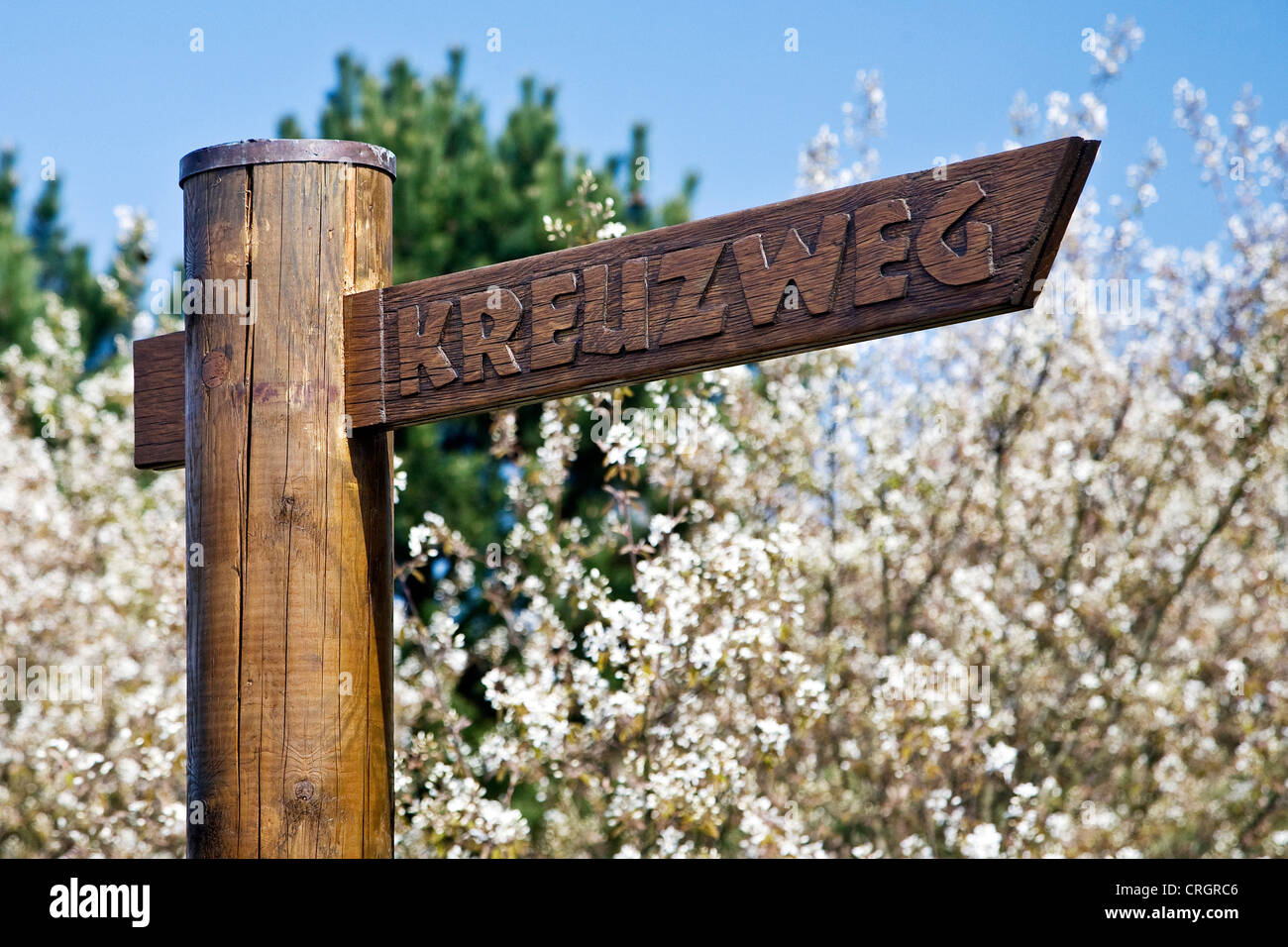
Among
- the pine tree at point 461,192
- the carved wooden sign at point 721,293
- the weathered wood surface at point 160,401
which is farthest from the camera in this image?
the pine tree at point 461,192

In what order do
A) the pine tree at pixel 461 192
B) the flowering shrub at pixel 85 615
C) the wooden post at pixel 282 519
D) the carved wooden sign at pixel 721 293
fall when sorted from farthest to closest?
the pine tree at pixel 461 192 < the flowering shrub at pixel 85 615 < the wooden post at pixel 282 519 < the carved wooden sign at pixel 721 293

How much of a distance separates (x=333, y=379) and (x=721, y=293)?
65cm

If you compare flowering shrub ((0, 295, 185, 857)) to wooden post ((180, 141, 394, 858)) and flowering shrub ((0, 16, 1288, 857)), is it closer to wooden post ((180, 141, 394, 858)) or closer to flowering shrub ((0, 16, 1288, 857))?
flowering shrub ((0, 16, 1288, 857))

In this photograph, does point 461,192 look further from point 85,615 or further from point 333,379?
point 333,379

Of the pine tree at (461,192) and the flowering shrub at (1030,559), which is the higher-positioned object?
the pine tree at (461,192)

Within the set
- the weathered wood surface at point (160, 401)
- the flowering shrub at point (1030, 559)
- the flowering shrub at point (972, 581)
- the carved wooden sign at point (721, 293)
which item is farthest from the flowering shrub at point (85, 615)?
the carved wooden sign at point (721, 293)

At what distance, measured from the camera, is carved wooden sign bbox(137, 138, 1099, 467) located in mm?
1455

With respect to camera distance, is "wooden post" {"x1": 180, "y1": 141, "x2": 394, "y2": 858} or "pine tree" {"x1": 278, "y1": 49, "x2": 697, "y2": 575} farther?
"pine tree" {"x1": 278, "y1": 49, "x2": 697, "y2": 575}

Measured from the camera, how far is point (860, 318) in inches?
61.0

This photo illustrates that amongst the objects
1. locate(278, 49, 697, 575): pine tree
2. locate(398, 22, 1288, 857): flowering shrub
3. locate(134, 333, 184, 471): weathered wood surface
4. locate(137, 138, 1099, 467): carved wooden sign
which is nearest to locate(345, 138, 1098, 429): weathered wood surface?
locate(137, 138, 1099, 467): carved wooden sign

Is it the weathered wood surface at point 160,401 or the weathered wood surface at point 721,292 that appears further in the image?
the weathered wood surface at point 160,401

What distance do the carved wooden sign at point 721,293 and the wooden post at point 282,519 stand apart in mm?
88

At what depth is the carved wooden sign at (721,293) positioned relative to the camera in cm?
146

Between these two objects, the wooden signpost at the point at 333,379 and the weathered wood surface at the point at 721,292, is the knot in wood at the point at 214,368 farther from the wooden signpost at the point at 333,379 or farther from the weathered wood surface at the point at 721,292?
the weathered wood surface at the point at 721,292
